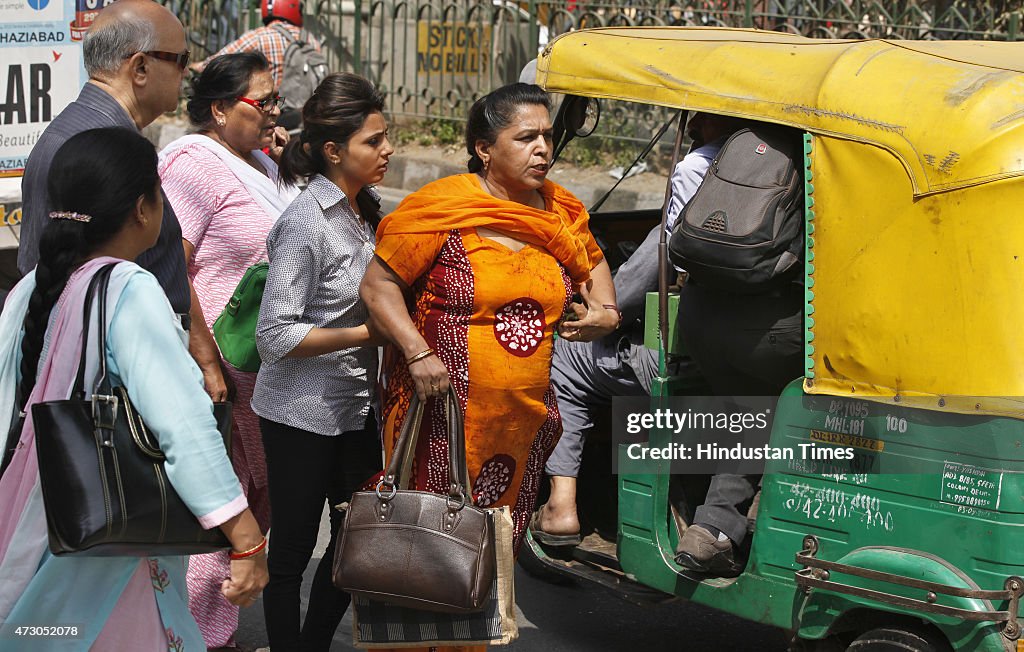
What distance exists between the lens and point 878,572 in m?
3.04

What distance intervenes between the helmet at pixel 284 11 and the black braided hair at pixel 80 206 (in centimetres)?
802

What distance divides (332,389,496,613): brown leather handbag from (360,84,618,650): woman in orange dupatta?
26 cm

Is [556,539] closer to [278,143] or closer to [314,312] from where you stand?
[314,312]

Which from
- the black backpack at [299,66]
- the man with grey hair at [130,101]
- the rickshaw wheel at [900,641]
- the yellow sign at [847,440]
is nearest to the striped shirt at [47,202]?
the man with grey hair at [130,101]

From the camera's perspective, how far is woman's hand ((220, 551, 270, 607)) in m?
2.42

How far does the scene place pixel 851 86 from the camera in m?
3.10

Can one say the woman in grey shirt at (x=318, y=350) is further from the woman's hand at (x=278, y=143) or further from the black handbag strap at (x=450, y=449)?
the woman's hand at (x=278, y=143)

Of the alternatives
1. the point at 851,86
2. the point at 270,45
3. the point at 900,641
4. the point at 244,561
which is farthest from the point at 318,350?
the point at 270,45

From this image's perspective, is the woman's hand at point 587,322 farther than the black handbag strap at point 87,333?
Yes

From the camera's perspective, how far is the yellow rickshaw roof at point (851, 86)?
2.85 metres

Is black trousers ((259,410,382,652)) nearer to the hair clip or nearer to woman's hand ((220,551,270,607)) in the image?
woman's hand ((220,551,270,607))

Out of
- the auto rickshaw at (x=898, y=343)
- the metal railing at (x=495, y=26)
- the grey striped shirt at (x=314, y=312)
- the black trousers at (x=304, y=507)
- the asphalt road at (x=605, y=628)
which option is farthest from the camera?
the metal railing at (x=495, y=26)

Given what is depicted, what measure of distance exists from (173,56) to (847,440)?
1.93 m

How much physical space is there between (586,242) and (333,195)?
0.71 m
